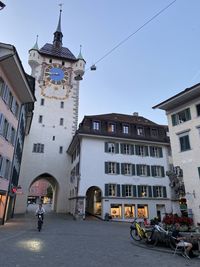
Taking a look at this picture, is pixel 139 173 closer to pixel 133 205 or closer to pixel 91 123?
pixel 133 205

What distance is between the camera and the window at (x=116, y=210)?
31.0 m

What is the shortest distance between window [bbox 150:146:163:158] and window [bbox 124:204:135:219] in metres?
8.38

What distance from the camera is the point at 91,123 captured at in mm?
33938

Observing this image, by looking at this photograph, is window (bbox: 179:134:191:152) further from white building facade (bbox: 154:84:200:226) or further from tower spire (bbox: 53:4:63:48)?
tower spire (bbox: 53:4:63:48)

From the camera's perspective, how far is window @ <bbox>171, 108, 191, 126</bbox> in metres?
21.7

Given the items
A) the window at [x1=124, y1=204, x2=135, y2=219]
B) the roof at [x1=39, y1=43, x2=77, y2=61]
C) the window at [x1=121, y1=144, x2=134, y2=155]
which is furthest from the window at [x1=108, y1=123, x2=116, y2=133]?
the roof at [x1=39, y1=43, x2=77, y2=61]

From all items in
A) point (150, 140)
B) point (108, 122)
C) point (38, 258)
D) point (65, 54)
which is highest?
point (65, 54)

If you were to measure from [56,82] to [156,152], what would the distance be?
75.0 feet

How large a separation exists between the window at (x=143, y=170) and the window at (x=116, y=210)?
547cm

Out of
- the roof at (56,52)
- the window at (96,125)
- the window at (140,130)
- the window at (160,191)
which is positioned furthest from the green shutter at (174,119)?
the roof at (56,52)

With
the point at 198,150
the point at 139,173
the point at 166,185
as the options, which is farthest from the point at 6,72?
the point at 166,185

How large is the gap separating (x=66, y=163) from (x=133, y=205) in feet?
46.7

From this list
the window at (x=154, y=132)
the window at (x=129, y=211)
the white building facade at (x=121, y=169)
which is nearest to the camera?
the white building facade at (x=121, y=169)

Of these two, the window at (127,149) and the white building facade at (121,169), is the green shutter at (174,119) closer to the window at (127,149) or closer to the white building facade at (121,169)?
the white building facade at (121,169)
